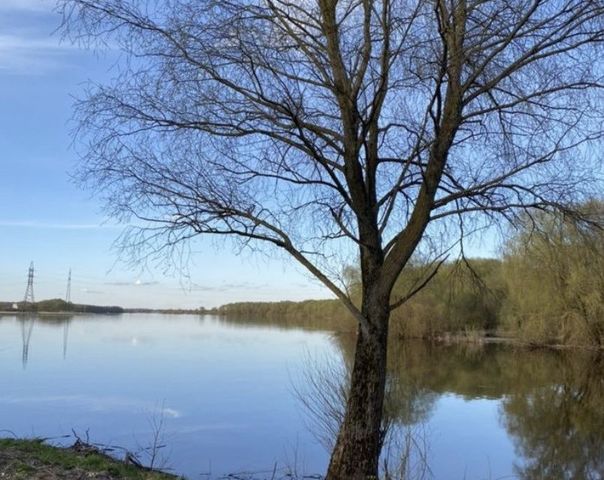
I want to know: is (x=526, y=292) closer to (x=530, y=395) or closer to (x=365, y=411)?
(x=530, y=395)

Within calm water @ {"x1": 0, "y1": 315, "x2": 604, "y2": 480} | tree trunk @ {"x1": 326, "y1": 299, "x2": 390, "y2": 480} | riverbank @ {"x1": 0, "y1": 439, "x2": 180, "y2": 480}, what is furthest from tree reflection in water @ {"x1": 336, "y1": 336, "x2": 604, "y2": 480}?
riverbank @ {"x1": 0, "y1": 439, "x2": 180, "y2": 480}

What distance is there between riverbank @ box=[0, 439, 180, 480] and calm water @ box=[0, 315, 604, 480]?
2.06 metres

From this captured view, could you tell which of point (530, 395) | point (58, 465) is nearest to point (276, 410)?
point (58, 465)

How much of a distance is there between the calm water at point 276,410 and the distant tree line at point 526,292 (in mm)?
2822

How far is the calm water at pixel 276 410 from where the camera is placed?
11.2 meters

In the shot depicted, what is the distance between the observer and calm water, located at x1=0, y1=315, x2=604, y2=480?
11180 mm

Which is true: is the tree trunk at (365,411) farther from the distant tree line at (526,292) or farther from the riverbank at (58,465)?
the riverbank at (58,465)

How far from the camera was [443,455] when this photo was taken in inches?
470

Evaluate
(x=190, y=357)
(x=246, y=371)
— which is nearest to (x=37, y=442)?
(x=246, y=371)

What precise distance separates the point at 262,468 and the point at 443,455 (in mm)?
3841

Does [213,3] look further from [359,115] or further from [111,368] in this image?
[111,368]

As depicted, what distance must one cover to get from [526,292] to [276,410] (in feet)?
90.2

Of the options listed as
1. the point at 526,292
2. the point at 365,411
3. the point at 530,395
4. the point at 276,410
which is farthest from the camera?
the point at 526,292

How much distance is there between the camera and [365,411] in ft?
17.7
